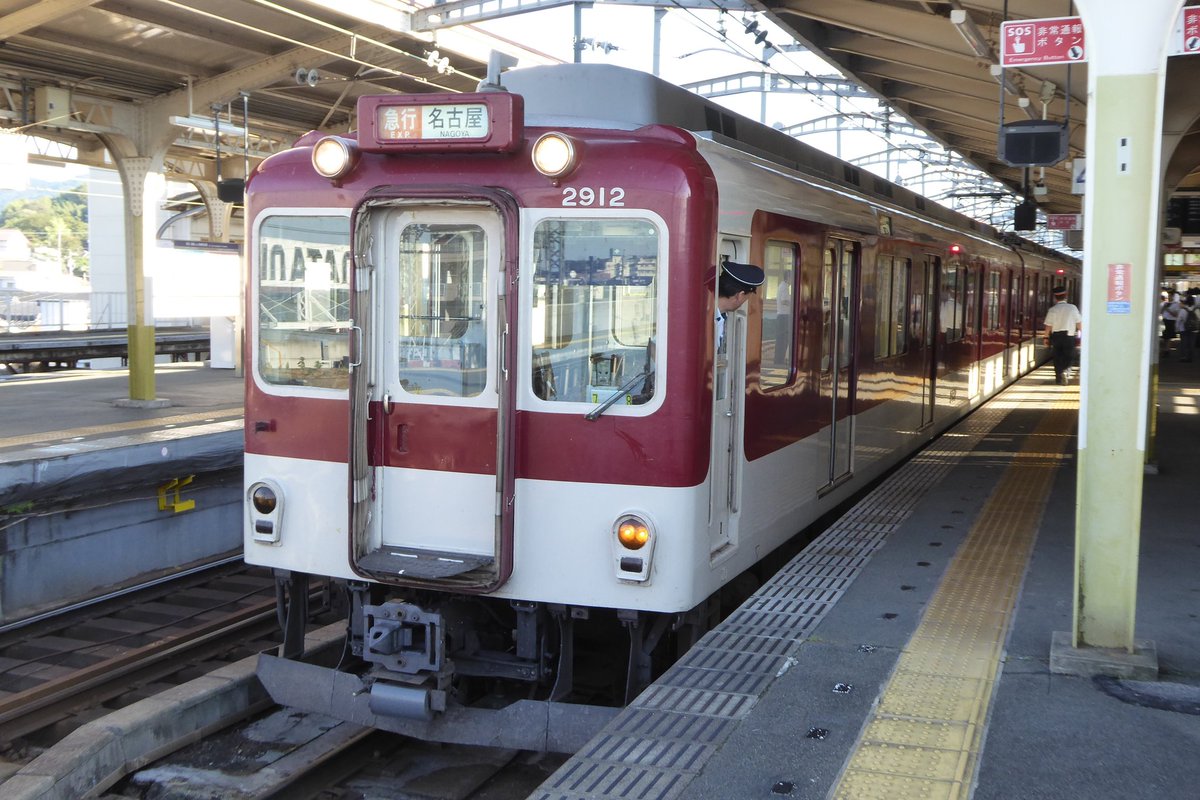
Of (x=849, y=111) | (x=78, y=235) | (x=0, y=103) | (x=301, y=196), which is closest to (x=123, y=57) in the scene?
(x=0, y=103)

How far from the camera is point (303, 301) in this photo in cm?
551

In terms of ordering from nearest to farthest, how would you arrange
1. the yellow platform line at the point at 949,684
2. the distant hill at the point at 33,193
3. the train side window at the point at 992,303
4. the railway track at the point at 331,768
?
the yellow platform line at the point at 949,684, the railway track at the point at 331,768, the train side window at the point at 992,303, the distant hill at the point at 33,193

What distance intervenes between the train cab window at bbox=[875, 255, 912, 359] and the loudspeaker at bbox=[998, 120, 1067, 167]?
1.17 meters

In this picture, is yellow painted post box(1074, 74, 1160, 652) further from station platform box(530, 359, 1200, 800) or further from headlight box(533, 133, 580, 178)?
headlight box(533, 133, 580, 178)

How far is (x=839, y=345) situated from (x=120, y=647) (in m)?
5.26

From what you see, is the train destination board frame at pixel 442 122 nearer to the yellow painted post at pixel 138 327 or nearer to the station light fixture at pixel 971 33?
the station light fixture at pixel 971 33

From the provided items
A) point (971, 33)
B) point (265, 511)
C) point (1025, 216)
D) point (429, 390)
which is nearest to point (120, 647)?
point (265, 511)

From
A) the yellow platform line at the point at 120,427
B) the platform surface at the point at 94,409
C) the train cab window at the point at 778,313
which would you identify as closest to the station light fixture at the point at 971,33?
the train cab window at the point at 778,313

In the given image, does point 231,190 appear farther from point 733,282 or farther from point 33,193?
point 33,193

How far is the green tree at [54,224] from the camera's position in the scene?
78688 millimetres

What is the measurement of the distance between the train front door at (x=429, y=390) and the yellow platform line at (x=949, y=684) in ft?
6.16

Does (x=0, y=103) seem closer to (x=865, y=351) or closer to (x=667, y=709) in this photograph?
(x=865, y=351)

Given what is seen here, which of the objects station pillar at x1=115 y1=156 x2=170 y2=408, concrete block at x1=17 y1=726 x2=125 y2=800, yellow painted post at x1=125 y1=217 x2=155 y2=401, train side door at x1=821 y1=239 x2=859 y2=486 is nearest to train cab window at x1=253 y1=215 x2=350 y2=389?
concrete block at x1=17 y1=726 x2=125 y2=800

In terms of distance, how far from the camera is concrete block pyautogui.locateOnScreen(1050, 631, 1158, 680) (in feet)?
15.3
